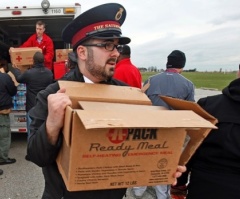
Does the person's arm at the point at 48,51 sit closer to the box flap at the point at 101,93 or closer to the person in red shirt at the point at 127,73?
the person in red shirt at the point at 127,73

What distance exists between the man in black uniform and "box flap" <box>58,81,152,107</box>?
0.10 meters

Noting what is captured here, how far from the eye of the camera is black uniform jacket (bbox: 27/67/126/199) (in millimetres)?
1473

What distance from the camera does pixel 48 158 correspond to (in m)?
1.50

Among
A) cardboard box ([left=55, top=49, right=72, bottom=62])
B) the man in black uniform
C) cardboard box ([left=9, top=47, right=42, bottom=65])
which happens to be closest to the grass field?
cardboard box ([left=55, top=49, right=72, bottom=62])

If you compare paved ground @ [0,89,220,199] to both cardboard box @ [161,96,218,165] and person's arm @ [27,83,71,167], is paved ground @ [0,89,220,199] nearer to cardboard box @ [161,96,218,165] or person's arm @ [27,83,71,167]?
person's arm @ [27,83,71,167]

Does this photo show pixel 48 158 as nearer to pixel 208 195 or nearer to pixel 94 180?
pixel 94 180

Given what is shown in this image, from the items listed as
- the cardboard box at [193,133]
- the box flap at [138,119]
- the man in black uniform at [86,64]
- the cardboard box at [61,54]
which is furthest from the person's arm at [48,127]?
the cardboard box at [61,54]

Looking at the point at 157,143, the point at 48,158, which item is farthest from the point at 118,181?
the point at 48,158

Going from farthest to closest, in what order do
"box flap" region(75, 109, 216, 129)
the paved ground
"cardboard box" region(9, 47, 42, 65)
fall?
"cardboard box" region(9, 47, 42, 65), the paved ground, "box flap" region(75, 109, 216, 129)

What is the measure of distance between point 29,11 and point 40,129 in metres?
4.97

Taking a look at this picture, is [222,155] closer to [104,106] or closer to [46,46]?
[104,106]

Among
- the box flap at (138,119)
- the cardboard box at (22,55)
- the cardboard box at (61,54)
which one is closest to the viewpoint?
the box flap at (138,119)

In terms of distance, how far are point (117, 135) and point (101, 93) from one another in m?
0.37

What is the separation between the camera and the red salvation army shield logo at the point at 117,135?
4.10 ft
